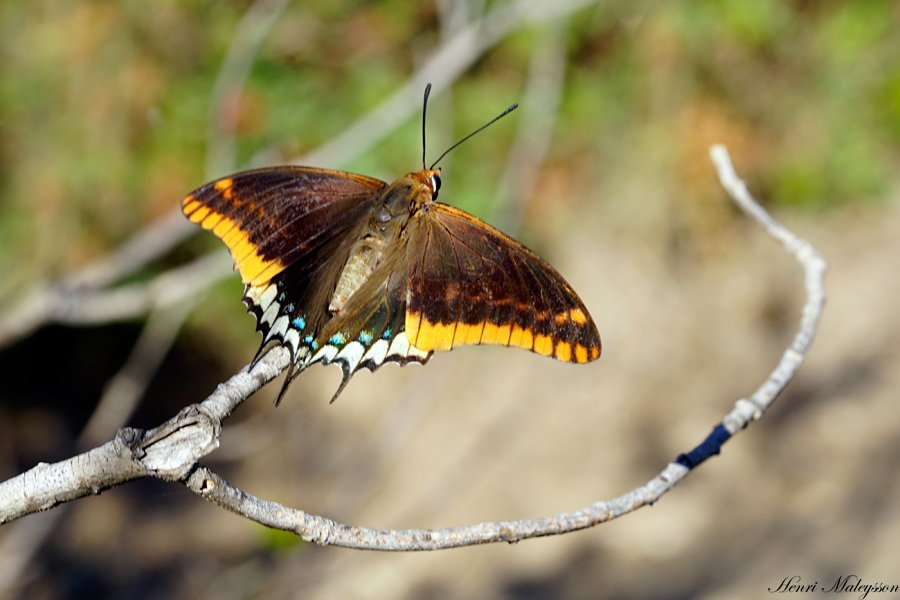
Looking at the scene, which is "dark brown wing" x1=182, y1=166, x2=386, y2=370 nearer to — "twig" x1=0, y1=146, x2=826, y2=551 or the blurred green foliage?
"twig" x1=0, y1=146, x2=826, y2=551

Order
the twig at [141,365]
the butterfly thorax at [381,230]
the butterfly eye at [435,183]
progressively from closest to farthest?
the butterfly thorax at [381,230], the butterfly eye at [435,183], the twig at [141,365]

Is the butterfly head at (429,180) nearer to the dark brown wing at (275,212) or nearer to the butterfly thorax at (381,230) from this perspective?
the butterfly thorax at (381,230)

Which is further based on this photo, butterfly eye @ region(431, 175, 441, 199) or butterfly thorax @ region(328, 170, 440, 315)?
butterfly eye @ region(431, 175, 441, 199)

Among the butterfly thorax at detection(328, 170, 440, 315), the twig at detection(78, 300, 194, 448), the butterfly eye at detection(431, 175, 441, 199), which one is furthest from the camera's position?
the twig at detection(78, 300, 194, 448)

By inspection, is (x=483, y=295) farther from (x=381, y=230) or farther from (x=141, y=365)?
(x=141, y=365)

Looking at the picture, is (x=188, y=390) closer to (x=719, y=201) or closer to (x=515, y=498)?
(x=515, y=498)

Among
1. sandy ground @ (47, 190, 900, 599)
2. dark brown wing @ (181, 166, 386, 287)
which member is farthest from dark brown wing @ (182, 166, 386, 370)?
sandy ground @ (47, 190, 900, 599)

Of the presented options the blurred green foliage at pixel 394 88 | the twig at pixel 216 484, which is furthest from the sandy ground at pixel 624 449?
the twig at pixel 216 484
